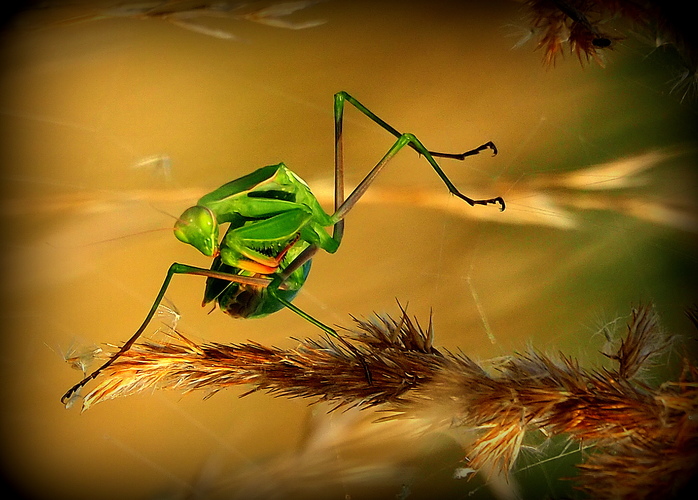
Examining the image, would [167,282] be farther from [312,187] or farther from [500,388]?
[500,388]

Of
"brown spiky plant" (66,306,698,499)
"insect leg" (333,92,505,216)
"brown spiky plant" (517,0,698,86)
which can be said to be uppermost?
"brown spiky plant" (517,0,698,86)

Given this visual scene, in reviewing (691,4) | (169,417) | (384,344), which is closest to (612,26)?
(691,4)

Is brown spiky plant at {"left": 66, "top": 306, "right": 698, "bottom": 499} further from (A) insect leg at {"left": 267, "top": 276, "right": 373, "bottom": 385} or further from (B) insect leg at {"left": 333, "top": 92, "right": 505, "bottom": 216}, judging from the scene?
(B) insect leg at {"left": 333, "top": 92, "right": 505, "bottom": 216}

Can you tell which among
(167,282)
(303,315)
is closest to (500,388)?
(303,315)

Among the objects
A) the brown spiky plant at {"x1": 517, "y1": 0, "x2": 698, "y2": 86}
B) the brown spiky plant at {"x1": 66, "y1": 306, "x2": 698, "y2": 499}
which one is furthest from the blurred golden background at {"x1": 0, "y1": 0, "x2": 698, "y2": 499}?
the brown spiky plant at {"x1": 66, "y1": 306, "x2": 698, "y2": 499}

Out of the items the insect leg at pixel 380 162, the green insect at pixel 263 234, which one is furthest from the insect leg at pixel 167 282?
the insect leg at pixel 380 162

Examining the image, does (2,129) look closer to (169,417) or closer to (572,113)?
(169,417)

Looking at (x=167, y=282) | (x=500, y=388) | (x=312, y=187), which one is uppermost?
(x=312, y=187)
